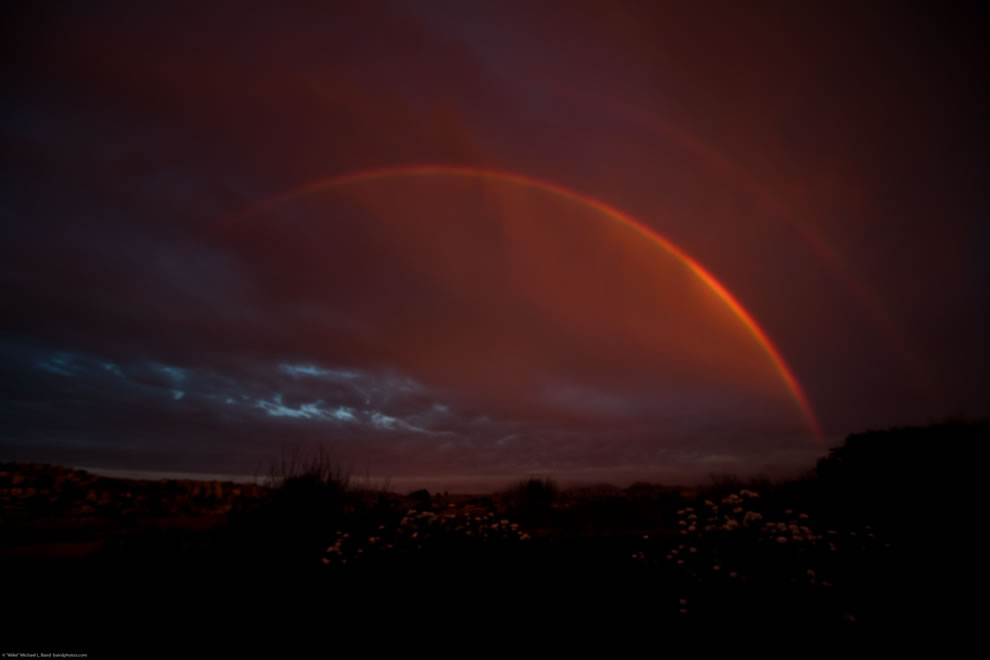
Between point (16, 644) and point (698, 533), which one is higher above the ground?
point (698, 533)

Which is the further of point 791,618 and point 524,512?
point 524,512

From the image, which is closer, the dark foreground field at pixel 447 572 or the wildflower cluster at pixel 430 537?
the dark foreground field at pixel 447 572

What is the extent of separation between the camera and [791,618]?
186 inches

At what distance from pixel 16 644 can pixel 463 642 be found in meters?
5.35

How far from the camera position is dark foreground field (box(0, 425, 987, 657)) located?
524 centimetres

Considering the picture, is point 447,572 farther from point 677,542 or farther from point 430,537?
point 677,542

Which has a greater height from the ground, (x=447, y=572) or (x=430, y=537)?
(x=430, y=537)

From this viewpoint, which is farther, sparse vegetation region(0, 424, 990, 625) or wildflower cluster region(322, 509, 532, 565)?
wildflower cluster region(322, 509, 532, 565)

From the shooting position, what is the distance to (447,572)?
290 inches

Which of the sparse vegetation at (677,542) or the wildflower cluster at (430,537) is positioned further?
the wildflower cluster at (430,537)

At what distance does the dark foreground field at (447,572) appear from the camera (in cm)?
524

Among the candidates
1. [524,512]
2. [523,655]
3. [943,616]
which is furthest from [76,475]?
[943,616]

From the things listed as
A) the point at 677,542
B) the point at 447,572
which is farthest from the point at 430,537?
the point at 677,542

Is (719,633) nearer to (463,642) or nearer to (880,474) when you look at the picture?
(463,642)
